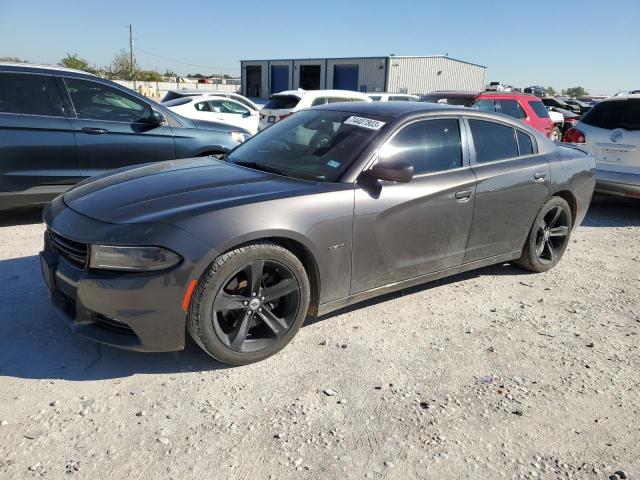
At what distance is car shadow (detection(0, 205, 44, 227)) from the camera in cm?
571

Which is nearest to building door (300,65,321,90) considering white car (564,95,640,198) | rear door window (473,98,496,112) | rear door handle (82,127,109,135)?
rear door window (473,98,496,112)

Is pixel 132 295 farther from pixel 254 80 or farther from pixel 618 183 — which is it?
pixel 254 80

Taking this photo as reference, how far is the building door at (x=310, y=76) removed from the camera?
43219mm

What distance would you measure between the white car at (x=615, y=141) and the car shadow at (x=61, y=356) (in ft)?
20.5

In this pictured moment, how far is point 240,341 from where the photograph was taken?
117 inches

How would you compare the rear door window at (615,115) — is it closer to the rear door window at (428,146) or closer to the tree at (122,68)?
the rear door window at (428,146)

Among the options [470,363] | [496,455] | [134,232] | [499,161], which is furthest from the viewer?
[499,161]

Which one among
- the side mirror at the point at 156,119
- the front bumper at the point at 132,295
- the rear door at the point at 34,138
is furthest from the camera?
the side mirror at the point at 156,119

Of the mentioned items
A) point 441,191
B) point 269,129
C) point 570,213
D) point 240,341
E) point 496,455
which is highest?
point 269,129

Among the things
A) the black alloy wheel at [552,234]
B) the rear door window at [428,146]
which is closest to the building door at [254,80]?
the black alloy wheel at [552,234]

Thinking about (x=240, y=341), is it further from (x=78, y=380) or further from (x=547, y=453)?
(x=547, y=453)

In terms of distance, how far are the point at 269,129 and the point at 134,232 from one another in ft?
6.46

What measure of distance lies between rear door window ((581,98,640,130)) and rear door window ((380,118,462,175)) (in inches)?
173

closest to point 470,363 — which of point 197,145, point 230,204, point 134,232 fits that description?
point 230,204
